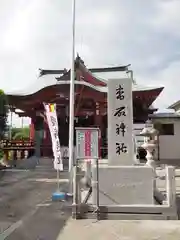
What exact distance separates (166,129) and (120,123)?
16.7 m

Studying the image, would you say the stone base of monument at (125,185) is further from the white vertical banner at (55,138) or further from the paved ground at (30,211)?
the white vertical banner at (55,138)

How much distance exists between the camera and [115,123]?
346 inches

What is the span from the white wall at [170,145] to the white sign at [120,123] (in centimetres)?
1600

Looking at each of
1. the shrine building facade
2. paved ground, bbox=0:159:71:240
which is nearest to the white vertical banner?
paved ground, bbox=0:159:71:240

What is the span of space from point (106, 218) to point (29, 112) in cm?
1870

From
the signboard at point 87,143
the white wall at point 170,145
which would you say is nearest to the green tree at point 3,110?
the white wall at point 170,145

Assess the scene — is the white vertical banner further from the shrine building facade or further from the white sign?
the shrine building facade

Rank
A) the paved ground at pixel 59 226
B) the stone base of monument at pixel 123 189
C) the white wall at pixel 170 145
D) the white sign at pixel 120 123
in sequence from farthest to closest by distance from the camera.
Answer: the white wall at pixel 170 145
the white sign at pixel 120 123
the stone base of monument at pixel 123 189
the paved ground at pixel 59 226

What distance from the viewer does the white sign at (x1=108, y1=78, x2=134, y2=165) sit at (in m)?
8.67

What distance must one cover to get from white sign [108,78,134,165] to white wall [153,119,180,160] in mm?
15995

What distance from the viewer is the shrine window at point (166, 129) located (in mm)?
24595

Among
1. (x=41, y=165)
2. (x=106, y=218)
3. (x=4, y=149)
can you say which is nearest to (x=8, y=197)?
(x=106, y=218)

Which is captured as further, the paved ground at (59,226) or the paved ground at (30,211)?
the paved ground at (30,211)

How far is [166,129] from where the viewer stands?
976 inches
